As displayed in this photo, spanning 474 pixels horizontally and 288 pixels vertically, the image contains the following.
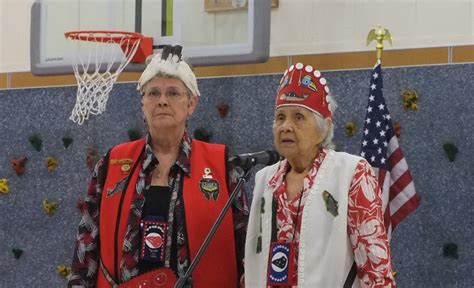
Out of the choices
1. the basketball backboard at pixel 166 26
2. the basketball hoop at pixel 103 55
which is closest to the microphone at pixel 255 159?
the basketball backboard at pixel 166 26

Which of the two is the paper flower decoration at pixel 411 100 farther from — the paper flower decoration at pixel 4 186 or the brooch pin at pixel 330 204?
the paper flower decoration at pixel 4 186

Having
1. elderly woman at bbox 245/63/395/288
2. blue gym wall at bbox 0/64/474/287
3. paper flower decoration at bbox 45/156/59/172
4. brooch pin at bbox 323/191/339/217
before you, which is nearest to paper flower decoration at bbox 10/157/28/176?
blue gym wall at bbox 0/64/474/287

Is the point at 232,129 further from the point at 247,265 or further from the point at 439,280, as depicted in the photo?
the point at 247,265

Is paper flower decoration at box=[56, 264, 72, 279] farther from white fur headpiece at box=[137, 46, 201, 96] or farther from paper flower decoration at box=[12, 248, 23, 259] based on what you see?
white fur headpiece at box=[137, 46, 201, 96]

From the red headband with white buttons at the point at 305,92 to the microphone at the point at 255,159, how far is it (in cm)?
18

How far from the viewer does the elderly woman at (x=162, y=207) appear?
3283 mm

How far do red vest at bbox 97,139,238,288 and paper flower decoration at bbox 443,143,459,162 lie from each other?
1346 millimetres

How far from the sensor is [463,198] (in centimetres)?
431

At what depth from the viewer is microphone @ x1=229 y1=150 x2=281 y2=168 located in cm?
300

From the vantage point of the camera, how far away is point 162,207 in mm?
3324

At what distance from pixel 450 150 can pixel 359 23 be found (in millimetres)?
745

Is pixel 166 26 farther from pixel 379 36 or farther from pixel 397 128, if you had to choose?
pixel 397 128

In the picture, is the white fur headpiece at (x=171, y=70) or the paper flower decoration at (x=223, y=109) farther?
the paper flower decoration at (x=223, y=109)

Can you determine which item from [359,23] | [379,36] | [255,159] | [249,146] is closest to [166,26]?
[249,146]
